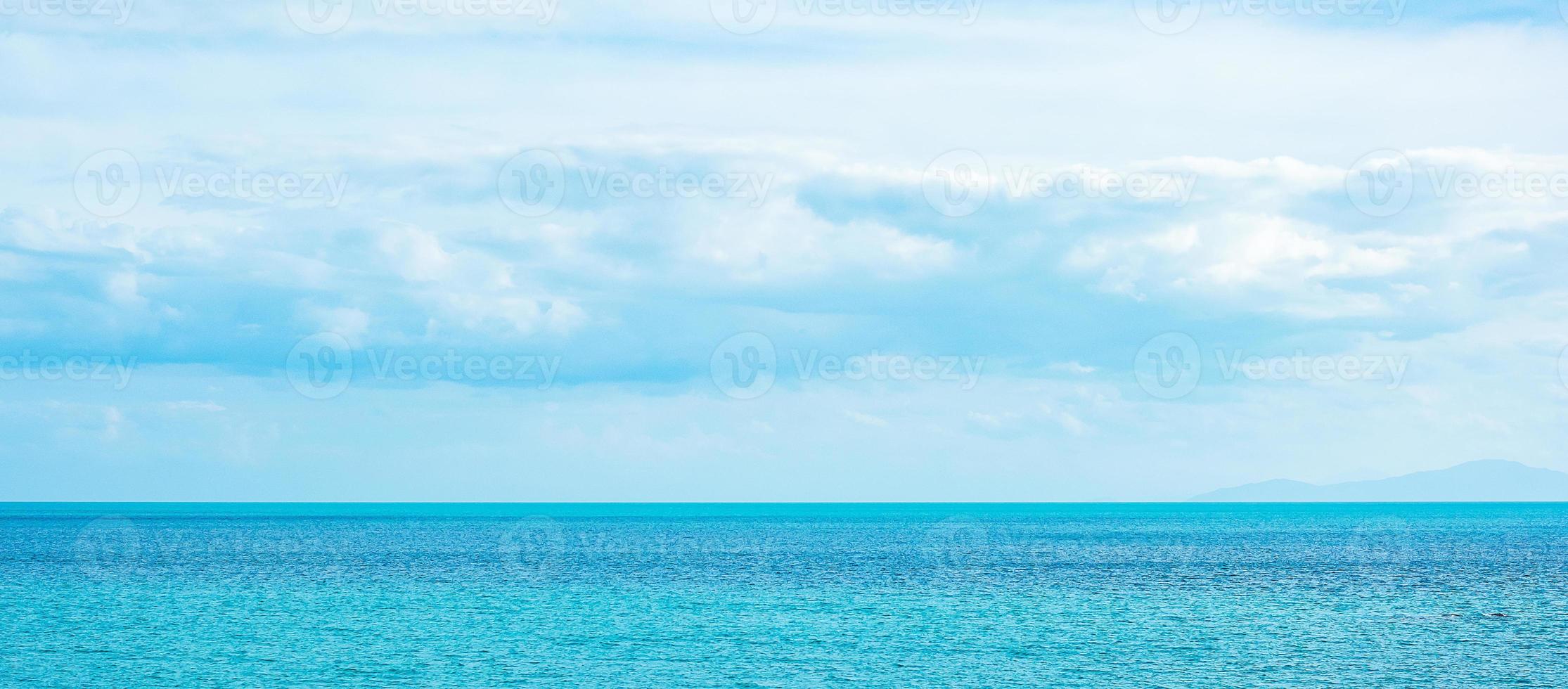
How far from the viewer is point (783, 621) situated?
69.3 metres

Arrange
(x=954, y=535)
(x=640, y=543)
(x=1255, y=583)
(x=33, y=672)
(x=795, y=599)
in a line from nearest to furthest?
(x=33, y=672) → (x=795, y=599) → (x=1255, y=583) → (x=640, y=543) → (x=954, y=535)

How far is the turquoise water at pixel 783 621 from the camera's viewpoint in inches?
2100

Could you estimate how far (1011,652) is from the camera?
2297 inches

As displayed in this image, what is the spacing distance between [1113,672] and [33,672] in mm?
40983

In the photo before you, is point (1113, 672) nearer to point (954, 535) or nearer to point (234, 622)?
point (234, 622)

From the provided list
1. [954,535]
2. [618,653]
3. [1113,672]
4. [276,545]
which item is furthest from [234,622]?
[954,535]

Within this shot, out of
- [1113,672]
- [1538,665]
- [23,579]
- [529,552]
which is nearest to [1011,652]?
[1113,672]

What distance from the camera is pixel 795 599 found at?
80438 millimetres

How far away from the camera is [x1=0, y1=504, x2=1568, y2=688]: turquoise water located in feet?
175

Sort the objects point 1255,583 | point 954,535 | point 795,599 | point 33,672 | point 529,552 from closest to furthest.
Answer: point 33,672, point 795,599, point 1255,583, point 529,552, point 954,535

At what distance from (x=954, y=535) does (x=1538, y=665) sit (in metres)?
139

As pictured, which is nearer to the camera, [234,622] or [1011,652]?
[1011,652]

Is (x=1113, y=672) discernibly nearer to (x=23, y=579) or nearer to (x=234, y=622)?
(x=234, y=622)

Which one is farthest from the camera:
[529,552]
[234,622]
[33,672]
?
[529,552]
